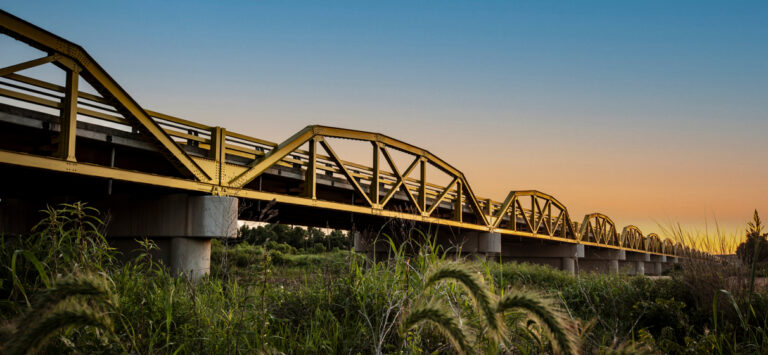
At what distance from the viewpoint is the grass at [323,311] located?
8.16 ft

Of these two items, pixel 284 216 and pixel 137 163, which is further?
pixel 284 216

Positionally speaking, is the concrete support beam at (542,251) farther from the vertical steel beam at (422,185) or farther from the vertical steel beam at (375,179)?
the vertical steel beam at (375,179)

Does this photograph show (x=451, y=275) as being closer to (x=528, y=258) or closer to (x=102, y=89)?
(x=102, y=89)

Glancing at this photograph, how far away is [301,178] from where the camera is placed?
18.8m

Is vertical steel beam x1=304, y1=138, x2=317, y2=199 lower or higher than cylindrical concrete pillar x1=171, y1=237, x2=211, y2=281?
higher

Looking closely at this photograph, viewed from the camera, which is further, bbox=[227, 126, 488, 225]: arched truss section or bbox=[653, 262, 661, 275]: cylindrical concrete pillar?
bbox=[653, 262, 661, 275]: cylindrical concrete pillar

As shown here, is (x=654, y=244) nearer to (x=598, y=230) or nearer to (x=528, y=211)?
(x=598, y=230)

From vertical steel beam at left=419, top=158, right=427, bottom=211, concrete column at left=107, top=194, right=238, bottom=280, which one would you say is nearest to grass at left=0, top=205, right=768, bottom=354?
concrete column at left=107, top=194, right=238, bottom=280

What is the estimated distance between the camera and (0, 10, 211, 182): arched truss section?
35.3ft

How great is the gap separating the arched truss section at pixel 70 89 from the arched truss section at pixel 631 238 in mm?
64169

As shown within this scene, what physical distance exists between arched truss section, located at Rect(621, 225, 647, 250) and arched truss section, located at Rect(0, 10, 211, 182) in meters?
64.2

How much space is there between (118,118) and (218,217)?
3.52m

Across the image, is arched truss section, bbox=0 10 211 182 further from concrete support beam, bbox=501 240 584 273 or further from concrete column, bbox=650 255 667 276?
concrete column, bbox=650 255 667 276

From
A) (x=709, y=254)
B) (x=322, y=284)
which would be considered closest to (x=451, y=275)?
(x=322, y=284)
